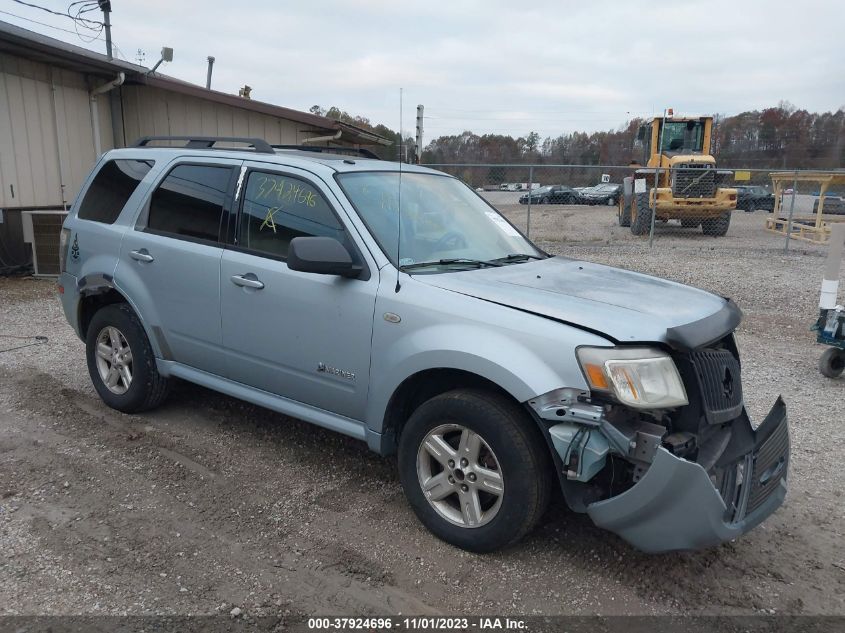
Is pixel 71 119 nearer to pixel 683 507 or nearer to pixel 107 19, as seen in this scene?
pixel 107 19

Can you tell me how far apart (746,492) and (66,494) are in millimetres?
3590

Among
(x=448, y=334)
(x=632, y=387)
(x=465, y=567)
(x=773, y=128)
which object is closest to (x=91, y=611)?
(x=465, y=567)

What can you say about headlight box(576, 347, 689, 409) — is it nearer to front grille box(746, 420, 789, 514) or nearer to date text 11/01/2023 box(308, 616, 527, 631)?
front grille box(746, 420, 789, 514)

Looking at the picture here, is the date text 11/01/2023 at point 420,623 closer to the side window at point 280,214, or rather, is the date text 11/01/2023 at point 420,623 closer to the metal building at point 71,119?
the side window at point 280,214

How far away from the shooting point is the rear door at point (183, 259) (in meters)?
4.21

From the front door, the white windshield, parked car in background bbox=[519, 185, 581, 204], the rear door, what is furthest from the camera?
parked car in background bbox=[519, 185, 581, 204]

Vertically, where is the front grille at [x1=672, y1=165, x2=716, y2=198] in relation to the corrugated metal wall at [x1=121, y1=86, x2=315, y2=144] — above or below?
below

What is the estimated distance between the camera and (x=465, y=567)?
10.2 ft

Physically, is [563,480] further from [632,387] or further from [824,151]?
[824,151]

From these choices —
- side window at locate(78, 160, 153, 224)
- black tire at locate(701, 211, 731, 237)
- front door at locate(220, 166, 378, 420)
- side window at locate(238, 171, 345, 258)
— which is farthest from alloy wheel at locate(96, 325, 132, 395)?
black tire at locate(701, 211, 731, 237)

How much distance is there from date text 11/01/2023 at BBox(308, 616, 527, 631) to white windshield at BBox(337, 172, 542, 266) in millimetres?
1729

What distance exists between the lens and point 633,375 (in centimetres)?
275

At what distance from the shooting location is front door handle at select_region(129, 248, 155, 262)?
4504 millimetres

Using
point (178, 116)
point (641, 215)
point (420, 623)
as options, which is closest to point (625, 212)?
point (641, 215)
